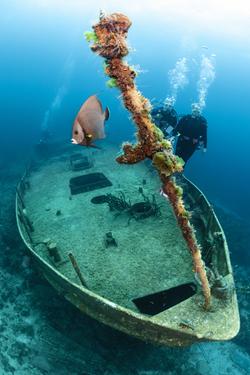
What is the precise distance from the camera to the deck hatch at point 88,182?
35.7ft

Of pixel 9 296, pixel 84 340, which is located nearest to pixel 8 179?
pixel 9 296

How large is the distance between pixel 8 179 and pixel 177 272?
13552 mm

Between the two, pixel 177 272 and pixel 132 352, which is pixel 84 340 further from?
pixel 177 272

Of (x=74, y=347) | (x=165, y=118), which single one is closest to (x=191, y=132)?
(x=165, y=118)

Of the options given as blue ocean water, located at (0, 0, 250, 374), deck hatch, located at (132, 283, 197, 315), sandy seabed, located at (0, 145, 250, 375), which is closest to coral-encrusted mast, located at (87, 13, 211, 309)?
blue ocean water, located at (0, 0, 250, 374)

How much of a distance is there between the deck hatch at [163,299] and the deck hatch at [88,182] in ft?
17.1

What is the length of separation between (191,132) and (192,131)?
4 cm

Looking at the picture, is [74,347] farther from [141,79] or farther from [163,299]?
[141,79]

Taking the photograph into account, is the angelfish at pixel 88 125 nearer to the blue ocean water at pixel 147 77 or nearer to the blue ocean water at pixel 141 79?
the blue ocean water at pixel 147 77

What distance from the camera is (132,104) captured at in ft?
13.9

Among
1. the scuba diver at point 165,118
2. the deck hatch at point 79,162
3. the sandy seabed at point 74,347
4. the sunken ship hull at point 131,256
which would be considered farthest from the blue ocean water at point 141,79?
the sandy seabed at point 74,347

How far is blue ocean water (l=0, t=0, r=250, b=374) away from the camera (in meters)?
28.0

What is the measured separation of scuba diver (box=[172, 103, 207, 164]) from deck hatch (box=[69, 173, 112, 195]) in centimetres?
290

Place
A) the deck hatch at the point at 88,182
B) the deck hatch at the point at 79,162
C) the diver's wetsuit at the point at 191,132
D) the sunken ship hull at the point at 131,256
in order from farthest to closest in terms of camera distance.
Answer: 1. the deck hatch at the point at 79,162
2. the deck hatch at the point at 88,182
3. the diver's wetsuit at the point at 191,132
4. the sunken ship hull at the point at 131,256
